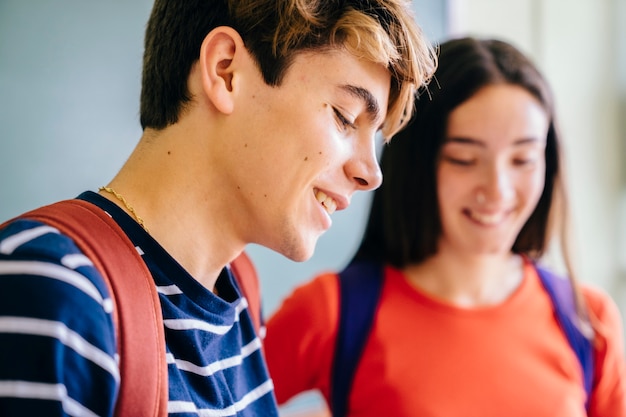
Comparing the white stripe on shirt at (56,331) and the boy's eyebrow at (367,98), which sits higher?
the boy's eyebrow at (367,98)

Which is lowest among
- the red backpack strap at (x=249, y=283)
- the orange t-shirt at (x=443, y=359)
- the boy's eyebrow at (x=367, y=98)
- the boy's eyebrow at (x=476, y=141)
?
the orange t-shirt at (x=443, y=359)

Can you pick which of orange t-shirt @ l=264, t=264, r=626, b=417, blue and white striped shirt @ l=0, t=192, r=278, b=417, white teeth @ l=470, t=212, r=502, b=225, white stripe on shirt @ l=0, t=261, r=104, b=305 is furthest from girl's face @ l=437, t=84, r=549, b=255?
white stripe on shirt @ l=0, t=261, r=104, b=305

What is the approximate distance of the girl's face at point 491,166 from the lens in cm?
115

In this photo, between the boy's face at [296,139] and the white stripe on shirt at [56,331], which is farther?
the boy's face at [296,139]

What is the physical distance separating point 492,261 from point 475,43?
16.1 inches

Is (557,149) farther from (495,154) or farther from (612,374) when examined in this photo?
(612,374)

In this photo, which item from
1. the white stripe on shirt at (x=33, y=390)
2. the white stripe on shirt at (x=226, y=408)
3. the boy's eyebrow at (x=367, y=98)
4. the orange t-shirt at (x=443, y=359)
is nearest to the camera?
the white stripe on shirt at (x=33, y=390)

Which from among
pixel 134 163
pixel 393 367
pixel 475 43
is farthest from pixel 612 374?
pixel 134 163

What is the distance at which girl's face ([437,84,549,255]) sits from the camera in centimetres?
115

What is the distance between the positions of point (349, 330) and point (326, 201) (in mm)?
416

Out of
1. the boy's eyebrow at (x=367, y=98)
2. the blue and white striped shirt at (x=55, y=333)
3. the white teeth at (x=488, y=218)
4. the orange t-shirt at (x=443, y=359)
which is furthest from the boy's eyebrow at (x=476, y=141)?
the blue and white striped shirt at (x=55, y=333)

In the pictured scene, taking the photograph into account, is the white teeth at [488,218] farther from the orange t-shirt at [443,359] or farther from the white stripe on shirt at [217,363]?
the white stripe on shirt at [217,363]

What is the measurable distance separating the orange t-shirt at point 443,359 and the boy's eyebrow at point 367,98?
0.46 metres

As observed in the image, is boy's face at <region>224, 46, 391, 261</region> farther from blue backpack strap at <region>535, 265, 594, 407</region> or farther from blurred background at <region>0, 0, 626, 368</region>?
blue backpack strap at <region>535, 265, 594, 407</region>
